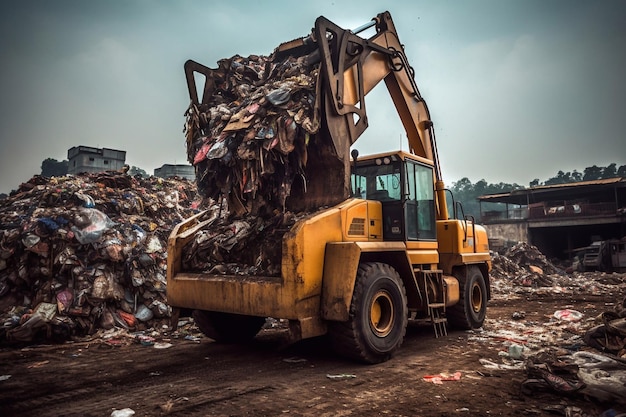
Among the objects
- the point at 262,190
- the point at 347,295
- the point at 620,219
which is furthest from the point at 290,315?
the point at 620,219

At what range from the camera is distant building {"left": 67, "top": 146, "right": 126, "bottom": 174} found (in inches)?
1118

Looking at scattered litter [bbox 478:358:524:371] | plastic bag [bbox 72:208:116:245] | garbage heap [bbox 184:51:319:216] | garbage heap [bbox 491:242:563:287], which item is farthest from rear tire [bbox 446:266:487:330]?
garbage heap [bbox 491:242:563:287]

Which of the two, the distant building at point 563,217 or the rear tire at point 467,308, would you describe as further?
the distant building at point 563,217

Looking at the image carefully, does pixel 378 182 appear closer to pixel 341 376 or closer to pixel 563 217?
pixel 341 376

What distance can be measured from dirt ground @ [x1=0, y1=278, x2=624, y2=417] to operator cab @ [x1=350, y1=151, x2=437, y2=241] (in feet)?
5.29

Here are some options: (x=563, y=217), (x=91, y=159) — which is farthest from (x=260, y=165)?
(x=91, y=159)

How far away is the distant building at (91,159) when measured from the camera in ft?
93.2

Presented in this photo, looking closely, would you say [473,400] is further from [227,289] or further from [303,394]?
[227,289]

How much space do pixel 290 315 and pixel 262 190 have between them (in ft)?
5.25

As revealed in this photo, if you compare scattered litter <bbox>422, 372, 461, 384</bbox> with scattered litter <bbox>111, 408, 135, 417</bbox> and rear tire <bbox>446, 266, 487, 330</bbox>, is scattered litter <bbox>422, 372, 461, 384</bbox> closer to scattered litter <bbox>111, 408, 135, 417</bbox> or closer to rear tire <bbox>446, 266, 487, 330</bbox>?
scattered litter <bbox>111, 408, 135, 417</bbox>

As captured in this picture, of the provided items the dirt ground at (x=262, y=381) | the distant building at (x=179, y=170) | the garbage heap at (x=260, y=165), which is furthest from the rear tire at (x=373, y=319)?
the distant building at (x=179, y=170)

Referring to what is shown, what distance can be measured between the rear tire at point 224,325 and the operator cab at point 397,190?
7.93ft

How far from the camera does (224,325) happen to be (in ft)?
20.0

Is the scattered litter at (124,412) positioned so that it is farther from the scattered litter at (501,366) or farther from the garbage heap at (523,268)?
the garbage heap at (523,268)
